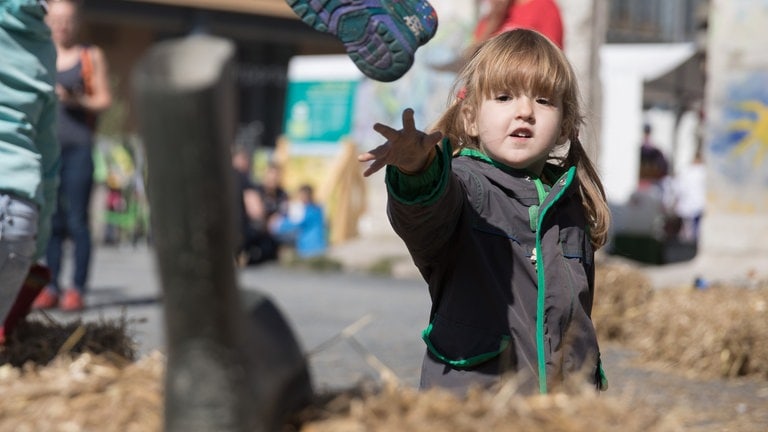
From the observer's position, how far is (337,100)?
17141 mm

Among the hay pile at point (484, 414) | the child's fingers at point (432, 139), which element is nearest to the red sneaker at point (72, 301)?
the child's fingers at point (432, 139)

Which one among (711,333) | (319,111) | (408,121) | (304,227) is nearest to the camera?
(408,121)

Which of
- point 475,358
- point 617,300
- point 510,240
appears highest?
point 510,240

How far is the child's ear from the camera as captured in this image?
310 centimetres

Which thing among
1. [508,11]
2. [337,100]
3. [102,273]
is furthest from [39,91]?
[337,100]

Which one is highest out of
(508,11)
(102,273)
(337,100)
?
(508,11)

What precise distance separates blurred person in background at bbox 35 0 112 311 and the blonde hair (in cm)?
525

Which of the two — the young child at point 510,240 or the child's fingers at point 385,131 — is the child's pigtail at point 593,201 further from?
the child's fingers at point 385,131

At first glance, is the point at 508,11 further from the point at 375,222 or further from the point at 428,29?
the point at 375,222

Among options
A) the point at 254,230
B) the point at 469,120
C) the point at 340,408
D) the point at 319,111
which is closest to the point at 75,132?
the point at 469,120

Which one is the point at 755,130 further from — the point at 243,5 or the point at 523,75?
the point at 243,5

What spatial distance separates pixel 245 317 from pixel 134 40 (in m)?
33.7

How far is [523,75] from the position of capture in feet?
9.82

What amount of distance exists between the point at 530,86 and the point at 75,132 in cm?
560
